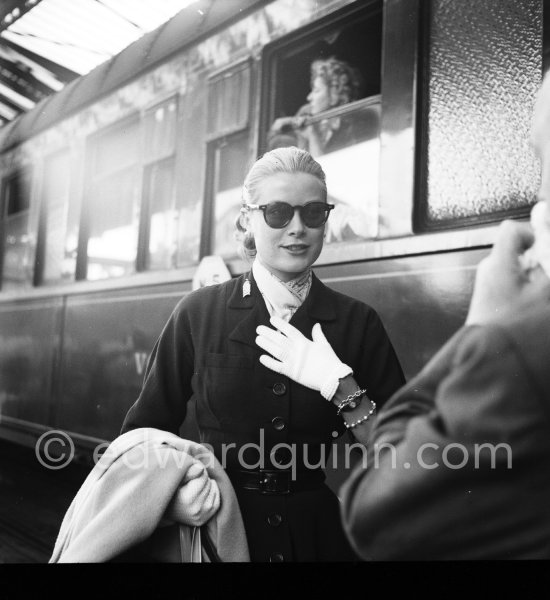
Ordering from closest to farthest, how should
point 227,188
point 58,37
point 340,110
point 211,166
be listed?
point 340,110 < point 227,188 < point 211,166 < point 58,37

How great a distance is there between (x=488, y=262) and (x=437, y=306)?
0.63 metres

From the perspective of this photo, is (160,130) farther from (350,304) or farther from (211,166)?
(350,304)

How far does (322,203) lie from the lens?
4.75ft

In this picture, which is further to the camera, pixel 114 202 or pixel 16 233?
pixel 16 233

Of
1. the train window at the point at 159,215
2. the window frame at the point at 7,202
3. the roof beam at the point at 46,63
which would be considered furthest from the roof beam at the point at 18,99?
the train window at the point at 159,215

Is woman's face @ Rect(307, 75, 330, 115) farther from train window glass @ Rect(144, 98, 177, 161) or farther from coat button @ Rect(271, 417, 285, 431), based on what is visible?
coat button @ Rect(271, 417, 285, 431)

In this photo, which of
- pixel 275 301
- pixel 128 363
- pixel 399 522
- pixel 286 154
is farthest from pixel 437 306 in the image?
pixel 128 363

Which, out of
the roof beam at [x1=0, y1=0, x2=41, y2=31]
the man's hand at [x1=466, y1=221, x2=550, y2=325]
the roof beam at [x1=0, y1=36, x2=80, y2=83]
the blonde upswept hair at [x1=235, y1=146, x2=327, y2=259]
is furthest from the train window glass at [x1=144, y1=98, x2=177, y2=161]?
the man's hand at [x1=466, y1=221, x2=550, y2=325]

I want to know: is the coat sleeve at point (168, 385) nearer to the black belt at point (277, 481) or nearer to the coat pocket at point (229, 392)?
the coat pocket at point (229, 392)

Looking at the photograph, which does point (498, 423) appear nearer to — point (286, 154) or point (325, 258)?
point (286, 154)

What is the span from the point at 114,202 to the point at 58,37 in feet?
2.15

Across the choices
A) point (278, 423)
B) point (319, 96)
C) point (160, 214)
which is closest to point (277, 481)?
A: point (278, 423)

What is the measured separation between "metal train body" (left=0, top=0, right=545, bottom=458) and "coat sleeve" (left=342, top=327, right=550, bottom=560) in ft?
2.01

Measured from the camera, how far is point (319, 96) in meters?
1.91
